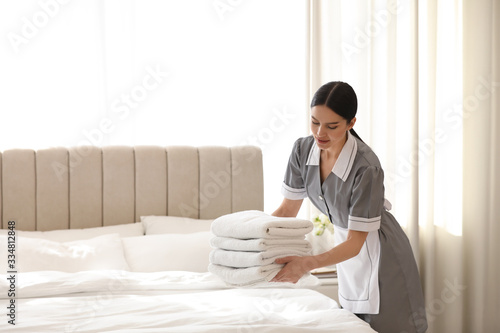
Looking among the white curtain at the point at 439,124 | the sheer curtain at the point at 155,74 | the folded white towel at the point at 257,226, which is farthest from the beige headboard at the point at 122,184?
the folded white towel at the point at 257,226

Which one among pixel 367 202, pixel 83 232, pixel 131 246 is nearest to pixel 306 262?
pixel 367 202

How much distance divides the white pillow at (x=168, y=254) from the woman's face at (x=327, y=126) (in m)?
1.26

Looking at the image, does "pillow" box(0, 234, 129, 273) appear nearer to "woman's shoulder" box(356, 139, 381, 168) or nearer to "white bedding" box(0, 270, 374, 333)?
"white bedding" box(0, 270, 374, 333)

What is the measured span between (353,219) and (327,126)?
0.33 meters

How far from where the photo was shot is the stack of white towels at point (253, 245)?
6.15 ft

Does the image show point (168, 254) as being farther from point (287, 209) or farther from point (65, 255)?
point (287, 209)

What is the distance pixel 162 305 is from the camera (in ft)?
7.50

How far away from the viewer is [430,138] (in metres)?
3.86

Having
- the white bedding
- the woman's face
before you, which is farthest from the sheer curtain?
the woman's face

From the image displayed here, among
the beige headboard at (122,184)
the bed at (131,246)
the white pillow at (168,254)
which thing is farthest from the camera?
the beige headboard at (122,184)

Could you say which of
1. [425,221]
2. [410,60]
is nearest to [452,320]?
[425,221]

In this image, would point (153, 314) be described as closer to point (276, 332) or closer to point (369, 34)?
point (276, 332)

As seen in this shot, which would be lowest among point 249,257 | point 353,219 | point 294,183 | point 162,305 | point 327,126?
point 162,305

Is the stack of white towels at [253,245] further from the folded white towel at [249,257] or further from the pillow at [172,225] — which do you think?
the pillow at [172,225]
